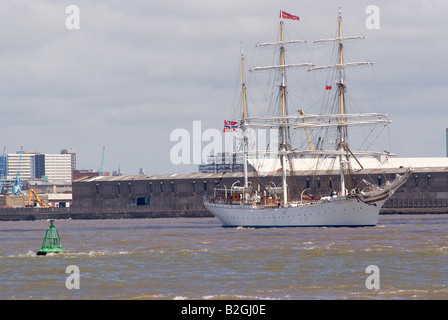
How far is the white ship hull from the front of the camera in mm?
102062

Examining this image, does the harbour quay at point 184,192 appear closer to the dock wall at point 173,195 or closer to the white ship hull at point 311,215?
the dock wall at point 173,195

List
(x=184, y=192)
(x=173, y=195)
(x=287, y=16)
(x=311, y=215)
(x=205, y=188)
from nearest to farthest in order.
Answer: (x=311, y=215) → (x=287, y=16) → (x=205, y=188) → (x=184, y=192) → (x=173, y=195)

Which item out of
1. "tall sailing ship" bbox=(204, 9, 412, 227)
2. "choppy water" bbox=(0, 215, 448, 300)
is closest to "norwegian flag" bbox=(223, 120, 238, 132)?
"tall sailing ship" bbox=(204, 9, 412, 227)

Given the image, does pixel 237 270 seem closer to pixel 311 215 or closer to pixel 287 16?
pixel 311 215

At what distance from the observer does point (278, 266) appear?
1941 inches

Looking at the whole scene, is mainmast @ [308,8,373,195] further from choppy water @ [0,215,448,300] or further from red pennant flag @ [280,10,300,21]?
choppy water @ [0,215,448,300]

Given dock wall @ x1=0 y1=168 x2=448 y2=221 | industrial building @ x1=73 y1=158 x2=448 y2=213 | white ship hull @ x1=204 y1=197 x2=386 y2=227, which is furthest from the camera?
dock wall @ x1=0 y1=168 x2=448 y2=221

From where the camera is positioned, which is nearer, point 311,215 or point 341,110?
point 311,215

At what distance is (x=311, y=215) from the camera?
10625 centimetres

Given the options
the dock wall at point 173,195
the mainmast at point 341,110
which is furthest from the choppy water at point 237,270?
the dock wall at point 173,195

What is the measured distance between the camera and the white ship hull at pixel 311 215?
4018 inches

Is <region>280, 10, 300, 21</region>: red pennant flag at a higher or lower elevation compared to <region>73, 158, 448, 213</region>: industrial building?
higher

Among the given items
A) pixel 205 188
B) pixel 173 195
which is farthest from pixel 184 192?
pixel 205 188
